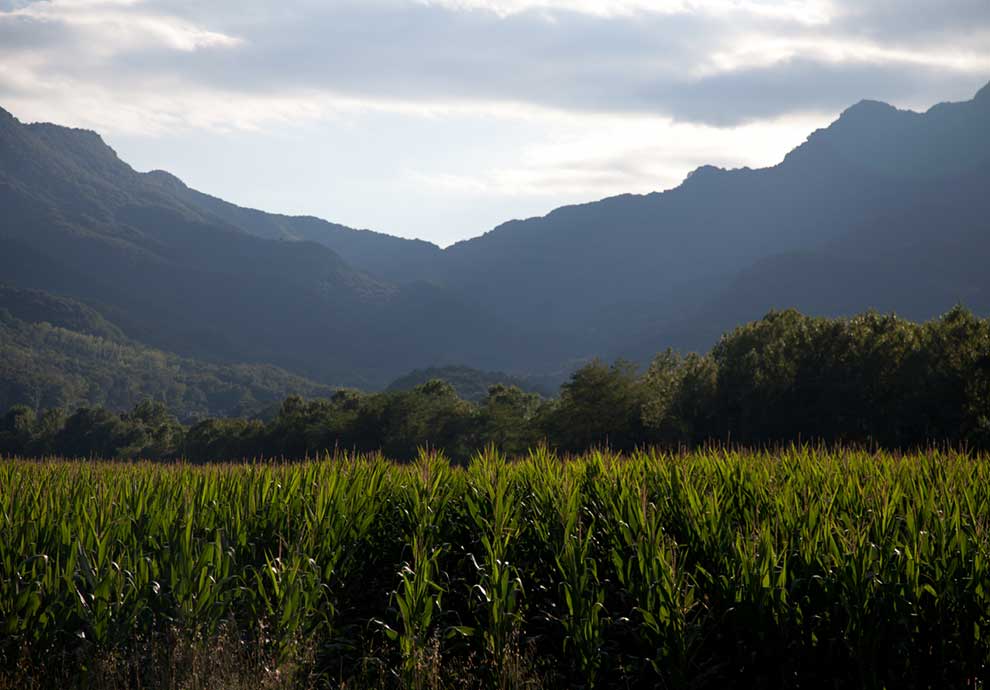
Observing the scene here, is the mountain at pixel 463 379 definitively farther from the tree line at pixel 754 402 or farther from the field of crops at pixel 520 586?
the field of crops at pixel 520 586

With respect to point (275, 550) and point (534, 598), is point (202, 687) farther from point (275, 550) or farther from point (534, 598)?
point (534, 598)

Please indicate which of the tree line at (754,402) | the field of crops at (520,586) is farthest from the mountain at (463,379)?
the field of crops at (520,586)

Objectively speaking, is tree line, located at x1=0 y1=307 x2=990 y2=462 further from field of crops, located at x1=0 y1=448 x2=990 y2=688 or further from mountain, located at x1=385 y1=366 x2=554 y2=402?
mountain, located at x1=385 y1=366 x2=554 y2=402

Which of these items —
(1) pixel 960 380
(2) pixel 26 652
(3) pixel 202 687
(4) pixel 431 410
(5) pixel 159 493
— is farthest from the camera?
(4) pixel 431 410

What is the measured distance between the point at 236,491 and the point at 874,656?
Result: 278 inches

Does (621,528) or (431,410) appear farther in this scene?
(431,410)

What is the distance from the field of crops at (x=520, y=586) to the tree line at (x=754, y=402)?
1156cm

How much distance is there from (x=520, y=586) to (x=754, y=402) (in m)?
37.4

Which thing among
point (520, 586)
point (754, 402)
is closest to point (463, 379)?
point (754, 402)

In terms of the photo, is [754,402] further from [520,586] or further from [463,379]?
[463,379]

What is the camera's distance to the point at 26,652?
7660 millimetres

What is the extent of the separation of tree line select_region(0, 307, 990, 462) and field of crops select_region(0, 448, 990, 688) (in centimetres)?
1156

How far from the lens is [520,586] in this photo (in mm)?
7625

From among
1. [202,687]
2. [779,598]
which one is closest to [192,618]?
[202,687]
